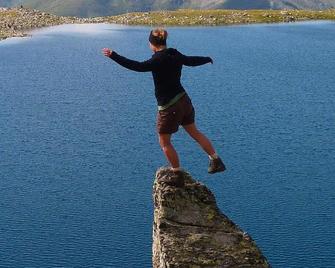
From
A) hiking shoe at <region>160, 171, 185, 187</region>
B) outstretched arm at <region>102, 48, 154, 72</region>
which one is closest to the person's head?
outstretched arm at <region>102, 48, 154, 72</region>

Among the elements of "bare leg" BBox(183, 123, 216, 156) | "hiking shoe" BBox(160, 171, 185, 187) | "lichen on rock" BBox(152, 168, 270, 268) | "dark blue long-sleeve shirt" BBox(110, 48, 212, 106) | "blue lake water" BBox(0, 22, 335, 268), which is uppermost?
"dark blue long-sleeve shirt" BBox(110, 48, 212, 106)

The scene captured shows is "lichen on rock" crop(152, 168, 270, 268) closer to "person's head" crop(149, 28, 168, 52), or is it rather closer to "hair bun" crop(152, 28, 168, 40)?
"person's head" crop(149, 28, 168, 52)

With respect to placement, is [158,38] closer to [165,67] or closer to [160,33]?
[160,33]

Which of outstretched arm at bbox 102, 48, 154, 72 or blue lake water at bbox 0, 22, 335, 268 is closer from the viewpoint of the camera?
outstretched arm at bbox 102, 48, 154, 72

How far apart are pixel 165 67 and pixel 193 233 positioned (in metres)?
5.75

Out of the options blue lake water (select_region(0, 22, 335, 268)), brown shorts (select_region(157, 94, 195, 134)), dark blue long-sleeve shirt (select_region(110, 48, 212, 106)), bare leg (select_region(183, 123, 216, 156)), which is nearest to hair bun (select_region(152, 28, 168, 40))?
dark blue long-sleeve shirt (select_region(110, 48, 212, 106))

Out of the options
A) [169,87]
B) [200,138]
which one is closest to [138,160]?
[200,138]

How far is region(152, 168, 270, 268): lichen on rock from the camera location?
61.4ft

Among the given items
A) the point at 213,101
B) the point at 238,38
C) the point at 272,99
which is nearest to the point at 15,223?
the point at 213,101

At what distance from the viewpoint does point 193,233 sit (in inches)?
758

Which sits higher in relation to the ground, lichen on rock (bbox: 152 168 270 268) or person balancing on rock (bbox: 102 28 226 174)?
person balancing on rock (bbox: 102 28 226 174)

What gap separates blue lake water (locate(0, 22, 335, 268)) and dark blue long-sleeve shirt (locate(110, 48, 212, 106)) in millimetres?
32380

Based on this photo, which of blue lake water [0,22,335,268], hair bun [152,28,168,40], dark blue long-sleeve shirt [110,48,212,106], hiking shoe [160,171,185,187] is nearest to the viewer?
dark blue long-sleeve shirt [110,48,212,106]

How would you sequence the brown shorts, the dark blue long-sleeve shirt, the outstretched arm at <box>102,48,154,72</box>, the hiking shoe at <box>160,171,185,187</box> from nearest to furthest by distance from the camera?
the outstretched arm at <box>102,48,154,72</box>
the dark blue long-sleeve shirt
the brown shorts
the hiking shoe at <box>160,171,185,187</box>
